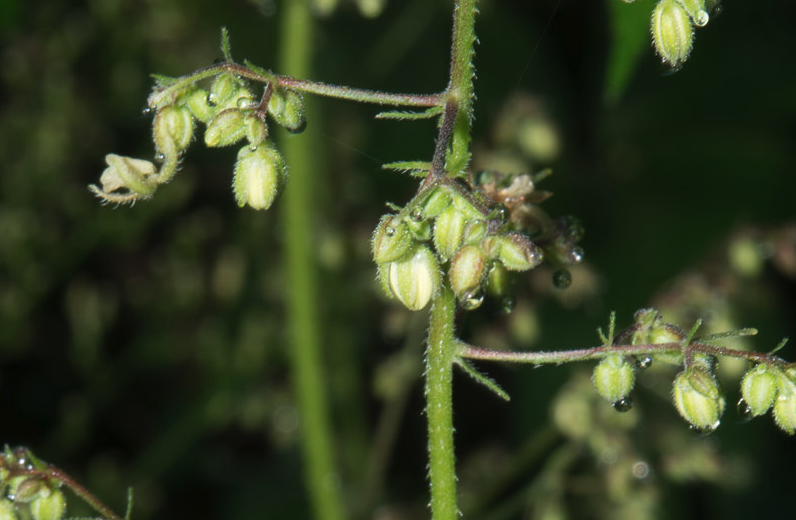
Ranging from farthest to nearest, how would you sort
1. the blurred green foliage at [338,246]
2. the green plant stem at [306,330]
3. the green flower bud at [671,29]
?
the blurred green foliage at [338,246] < the green plant stem at [306,330] < the green flower bud at [671,29]

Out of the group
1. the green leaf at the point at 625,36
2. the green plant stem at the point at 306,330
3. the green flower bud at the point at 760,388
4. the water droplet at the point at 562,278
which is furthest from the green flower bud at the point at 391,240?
the green plant stem at the point at 306,330

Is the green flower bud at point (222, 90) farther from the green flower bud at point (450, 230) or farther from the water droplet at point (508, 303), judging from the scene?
the water droplet at point (508, 303)

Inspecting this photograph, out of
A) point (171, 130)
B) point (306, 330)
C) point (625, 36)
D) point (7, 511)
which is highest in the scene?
point (625, 36)

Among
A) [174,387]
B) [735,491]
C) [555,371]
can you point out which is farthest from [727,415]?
[174,387]

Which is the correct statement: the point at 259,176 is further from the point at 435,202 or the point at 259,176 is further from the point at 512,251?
the point at 512,251

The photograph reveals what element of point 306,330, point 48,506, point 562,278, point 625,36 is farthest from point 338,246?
point 48,506

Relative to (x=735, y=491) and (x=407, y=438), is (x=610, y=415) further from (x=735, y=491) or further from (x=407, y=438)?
(x=407, y=438)
